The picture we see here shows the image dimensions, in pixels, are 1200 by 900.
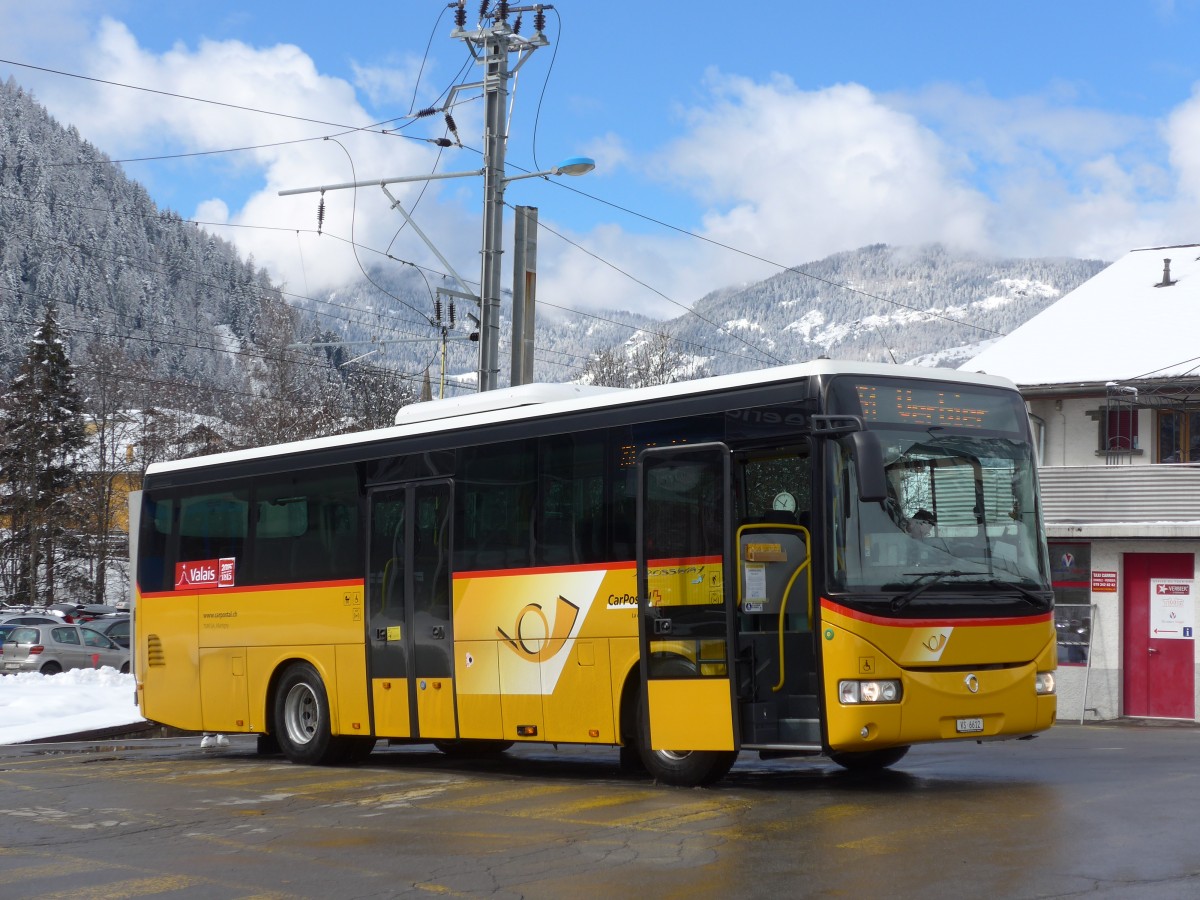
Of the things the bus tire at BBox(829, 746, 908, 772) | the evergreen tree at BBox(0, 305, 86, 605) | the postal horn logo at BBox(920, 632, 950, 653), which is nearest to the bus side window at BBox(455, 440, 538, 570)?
the bus tire at BBox(829, 746, 908, 772)

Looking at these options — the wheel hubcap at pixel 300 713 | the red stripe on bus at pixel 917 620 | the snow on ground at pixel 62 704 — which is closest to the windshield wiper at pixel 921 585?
the red stripe on bus at pixel 917 620

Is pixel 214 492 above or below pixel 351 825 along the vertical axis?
above

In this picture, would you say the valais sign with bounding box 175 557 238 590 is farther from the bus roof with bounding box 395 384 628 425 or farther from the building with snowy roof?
the building with snowy roof

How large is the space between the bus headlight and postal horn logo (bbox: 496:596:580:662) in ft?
9.03

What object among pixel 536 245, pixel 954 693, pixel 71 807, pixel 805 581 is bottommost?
pixel 71 807

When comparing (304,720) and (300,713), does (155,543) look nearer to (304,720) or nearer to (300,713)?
(300,713)

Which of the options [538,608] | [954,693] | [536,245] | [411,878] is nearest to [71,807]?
[538,608]

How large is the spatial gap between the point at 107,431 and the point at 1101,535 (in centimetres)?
5905

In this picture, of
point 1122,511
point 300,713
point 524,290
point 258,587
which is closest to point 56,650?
point 524,290

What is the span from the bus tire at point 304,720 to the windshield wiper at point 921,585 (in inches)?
267

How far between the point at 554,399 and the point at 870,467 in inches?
164

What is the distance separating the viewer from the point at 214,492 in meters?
17.2

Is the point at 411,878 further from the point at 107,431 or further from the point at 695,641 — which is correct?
the point at 107,431

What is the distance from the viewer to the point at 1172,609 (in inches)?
1066
